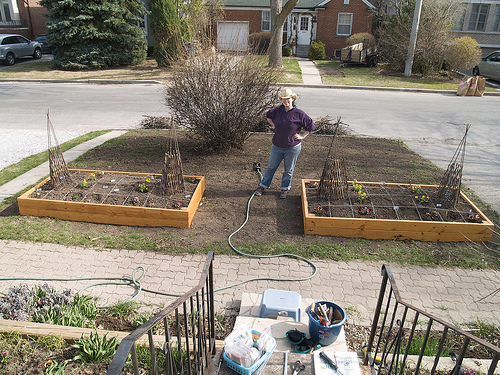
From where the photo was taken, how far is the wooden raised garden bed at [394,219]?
5.75 m

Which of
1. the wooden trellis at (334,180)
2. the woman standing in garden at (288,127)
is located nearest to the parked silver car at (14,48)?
the woman standing in garden at (288,127)

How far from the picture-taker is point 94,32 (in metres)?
21.6

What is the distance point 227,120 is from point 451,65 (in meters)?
18.7

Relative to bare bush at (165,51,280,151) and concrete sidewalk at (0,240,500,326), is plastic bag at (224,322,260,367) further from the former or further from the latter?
bare bush at (165,51,280,151)

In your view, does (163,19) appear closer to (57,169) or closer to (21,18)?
(21,18)

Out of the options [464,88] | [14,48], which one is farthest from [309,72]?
[14,48]

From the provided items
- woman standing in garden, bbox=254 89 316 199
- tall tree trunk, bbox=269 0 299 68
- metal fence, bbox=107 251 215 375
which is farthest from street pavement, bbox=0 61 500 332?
tall tree trunk, bbox=269 0 299 68

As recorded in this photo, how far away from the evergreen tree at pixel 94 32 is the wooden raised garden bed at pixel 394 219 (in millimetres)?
19923

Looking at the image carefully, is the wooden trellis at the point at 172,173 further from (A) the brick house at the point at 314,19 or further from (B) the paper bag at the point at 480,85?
(A) the brick house at the point at 314,19

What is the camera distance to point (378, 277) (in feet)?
16.4

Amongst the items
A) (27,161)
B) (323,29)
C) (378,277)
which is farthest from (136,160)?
(323,29)

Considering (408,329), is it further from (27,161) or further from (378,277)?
(27,161)

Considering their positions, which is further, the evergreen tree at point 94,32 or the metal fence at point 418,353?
the evergreen tree at point 94,32

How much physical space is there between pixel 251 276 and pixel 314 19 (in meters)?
29.2
